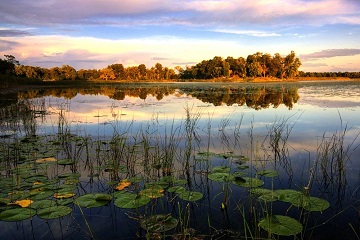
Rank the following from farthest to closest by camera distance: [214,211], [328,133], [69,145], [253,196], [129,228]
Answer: [328,133]
[69,145]
[253,196]
[214,211]
[129,228]

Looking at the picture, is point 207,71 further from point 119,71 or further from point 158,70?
point 119,71

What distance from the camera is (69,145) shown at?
8461 millimetres

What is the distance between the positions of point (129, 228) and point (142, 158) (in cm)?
326

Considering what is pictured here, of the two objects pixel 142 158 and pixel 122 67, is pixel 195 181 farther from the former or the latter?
pixel 122 67

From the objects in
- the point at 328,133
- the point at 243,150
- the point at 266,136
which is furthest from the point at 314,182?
the point at 328,133

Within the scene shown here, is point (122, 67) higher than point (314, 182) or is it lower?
higher

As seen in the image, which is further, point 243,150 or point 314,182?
point 243,150

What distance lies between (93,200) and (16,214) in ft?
3.67

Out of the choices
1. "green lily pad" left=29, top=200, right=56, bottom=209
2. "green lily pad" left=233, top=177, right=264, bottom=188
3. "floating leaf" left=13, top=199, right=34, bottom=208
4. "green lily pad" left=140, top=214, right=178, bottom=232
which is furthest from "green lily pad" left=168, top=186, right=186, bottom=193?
"floating leaf" left=13, top=199, right=34, bottom=208

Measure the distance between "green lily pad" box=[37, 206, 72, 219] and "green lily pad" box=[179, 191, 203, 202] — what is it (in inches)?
71.7

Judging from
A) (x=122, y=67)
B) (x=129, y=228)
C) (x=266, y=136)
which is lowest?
(x=129, y=228)

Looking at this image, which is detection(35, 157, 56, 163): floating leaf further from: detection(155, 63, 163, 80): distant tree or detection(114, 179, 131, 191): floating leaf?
detection(155, 63, 163, 80): distant tree

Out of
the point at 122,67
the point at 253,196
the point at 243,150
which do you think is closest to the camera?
the point at 253,196

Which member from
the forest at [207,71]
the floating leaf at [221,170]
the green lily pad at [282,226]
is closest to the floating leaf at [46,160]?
the floating leaf at [221,170]
